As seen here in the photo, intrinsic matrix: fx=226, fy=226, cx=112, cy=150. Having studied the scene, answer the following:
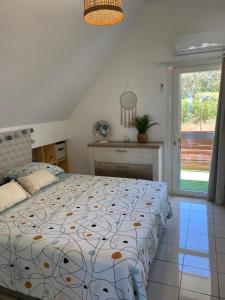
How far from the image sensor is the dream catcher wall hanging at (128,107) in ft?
11.9

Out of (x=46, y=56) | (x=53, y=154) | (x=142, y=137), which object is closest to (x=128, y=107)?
(x=142, y=137)

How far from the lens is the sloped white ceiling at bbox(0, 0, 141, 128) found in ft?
6.26

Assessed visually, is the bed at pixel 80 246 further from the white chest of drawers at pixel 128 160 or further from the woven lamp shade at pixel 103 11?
the woven lamp shade at pixel 103 11

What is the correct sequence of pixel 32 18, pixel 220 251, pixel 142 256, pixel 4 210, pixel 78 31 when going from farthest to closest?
pixel 78 31 < pixel 220 251 < pixel 4 210 < pixel 32 18 < pixel 142 256

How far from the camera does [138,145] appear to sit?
339 centimetres

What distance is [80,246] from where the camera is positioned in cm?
153

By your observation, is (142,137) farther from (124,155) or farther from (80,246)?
(80,246)

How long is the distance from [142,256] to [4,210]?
52.5 inches

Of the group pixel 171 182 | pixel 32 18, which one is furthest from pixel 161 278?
pixel 32 18

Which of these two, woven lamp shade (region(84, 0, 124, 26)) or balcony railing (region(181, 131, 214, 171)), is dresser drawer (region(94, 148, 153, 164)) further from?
woven lamp shade (region(84, 0, 124, 26))

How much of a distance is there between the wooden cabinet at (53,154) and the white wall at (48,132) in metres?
0.12

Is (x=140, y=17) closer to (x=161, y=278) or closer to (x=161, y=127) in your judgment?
(x=161, y=127)

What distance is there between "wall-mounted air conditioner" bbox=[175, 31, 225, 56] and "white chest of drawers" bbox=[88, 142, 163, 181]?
1.37 m

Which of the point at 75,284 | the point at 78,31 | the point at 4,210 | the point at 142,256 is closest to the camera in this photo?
the point at 75,284
